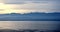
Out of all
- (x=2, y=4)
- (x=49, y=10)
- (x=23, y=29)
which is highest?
(x=2, y=4)

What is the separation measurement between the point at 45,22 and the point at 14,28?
30cm

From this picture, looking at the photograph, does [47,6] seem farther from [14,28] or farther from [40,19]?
[14,28]

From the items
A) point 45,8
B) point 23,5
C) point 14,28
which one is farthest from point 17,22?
point 45,8

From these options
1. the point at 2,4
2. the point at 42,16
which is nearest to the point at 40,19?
the point at 42,16

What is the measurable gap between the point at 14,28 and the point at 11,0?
273mm

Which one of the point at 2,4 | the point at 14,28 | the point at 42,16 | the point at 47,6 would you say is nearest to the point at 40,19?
the point at 42,16

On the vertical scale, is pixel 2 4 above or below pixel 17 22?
above

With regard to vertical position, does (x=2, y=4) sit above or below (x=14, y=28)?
above

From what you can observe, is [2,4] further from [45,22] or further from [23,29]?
[45,22]

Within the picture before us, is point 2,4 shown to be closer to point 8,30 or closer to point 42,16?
point 8,30

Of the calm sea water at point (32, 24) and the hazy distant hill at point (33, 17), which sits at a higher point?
the hazy distant hill at point (33, 17)

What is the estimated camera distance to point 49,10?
44.6 inches

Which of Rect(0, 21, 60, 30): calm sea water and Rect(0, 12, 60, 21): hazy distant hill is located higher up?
Rect(0, 12, 60, 21): hazy distant hill

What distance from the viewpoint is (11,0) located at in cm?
115
